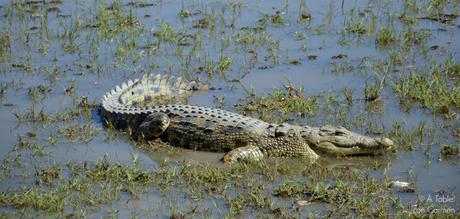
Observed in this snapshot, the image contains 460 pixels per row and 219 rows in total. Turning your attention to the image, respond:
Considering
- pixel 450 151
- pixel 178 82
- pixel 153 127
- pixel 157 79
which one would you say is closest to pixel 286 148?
pixel 153 127

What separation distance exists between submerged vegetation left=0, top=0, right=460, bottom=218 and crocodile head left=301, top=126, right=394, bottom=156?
0.09 metres

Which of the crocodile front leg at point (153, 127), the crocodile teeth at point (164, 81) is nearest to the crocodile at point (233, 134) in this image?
the crocodile front leg at point (153, 127)

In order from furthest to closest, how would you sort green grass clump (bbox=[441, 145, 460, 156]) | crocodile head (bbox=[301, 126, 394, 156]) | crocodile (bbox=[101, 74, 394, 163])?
crocodile (bbox=[101, 74, 394, 163]) < crocodile head (bbox=[301, 126, 394, 156]) < green grass clump (bbox=[441, 145, 460, 156])

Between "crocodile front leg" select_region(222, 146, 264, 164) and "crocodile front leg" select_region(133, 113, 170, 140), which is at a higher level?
"crocodile front leg" select_region(133, 113, 170, 140)

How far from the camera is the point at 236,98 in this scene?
9.65 meters

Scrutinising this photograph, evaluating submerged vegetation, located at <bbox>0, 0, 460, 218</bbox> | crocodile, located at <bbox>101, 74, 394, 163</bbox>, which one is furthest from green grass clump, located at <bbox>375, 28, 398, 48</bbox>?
crocodile, located at <bbox>101, 74, 394, 163</bbox>

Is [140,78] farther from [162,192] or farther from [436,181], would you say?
[436,181]

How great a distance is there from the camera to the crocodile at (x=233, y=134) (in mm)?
8258

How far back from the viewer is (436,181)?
296 inches

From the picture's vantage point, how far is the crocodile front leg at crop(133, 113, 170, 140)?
8570mm

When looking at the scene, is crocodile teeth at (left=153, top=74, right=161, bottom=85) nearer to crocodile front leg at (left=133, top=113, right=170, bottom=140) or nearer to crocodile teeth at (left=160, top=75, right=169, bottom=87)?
crocodile teeth at (left=160, top=75, right=169, bottom=87)

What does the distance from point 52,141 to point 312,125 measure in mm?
2369

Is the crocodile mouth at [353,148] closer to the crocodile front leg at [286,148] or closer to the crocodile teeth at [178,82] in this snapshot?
the crocodile front leg at [286,148]

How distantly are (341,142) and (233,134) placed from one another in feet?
3.08
